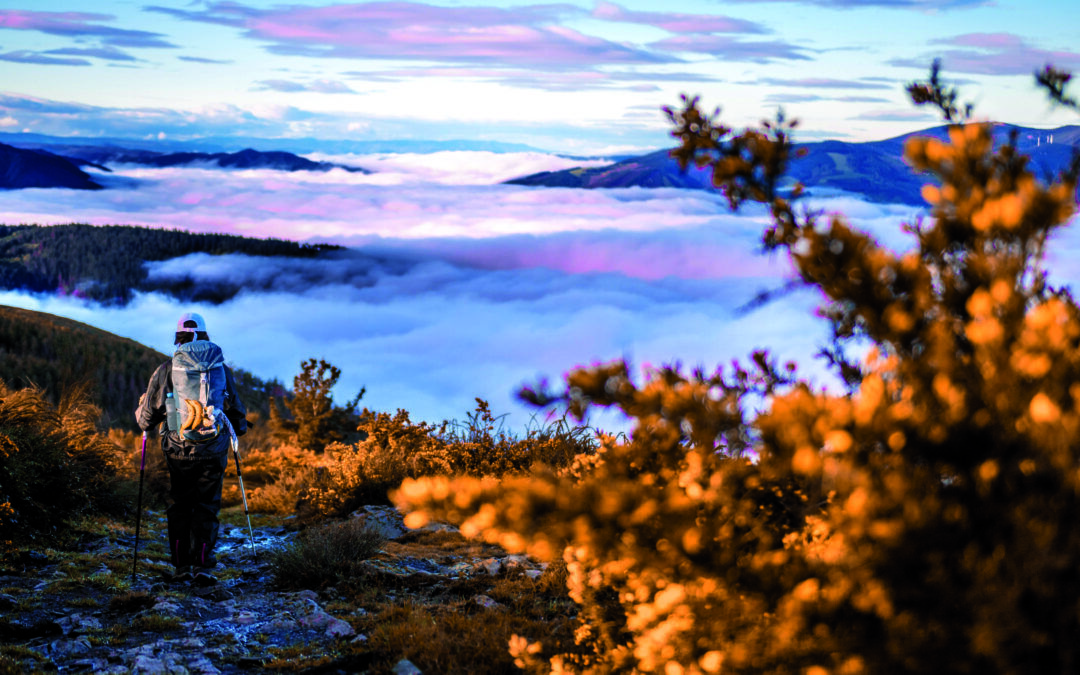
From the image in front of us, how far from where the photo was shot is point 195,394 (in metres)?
6.98

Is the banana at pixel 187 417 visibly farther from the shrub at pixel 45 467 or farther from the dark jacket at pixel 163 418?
the shrub at pixel 45 467

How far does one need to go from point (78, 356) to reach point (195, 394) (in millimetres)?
28348

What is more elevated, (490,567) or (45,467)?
(45,467)

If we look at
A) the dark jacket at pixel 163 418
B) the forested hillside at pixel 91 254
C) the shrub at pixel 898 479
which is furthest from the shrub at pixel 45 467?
the forested hillside at pixel 91 254

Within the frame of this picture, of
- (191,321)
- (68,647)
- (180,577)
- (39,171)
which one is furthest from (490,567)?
(39,171)

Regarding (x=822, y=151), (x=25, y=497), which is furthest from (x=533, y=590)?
(x=822, y=151)

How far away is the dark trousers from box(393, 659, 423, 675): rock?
3.73 m

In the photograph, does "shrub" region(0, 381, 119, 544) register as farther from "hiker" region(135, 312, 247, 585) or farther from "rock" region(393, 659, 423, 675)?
"rock" region(393, 659, 423, 675)

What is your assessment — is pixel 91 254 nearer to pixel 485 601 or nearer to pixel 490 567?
pixel 490 567

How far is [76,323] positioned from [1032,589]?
44.3 meters

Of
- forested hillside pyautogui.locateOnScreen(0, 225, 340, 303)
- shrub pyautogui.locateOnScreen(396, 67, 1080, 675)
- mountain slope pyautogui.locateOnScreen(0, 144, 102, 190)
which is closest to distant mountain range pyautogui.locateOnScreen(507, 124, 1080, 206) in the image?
shrub pyautogui.locateOnScreen(396, 67, 1080, 675)

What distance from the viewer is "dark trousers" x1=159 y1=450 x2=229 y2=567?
719 centimetres

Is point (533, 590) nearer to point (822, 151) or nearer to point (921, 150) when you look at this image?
point (921, 150)

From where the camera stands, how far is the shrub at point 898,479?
170 centimetres
